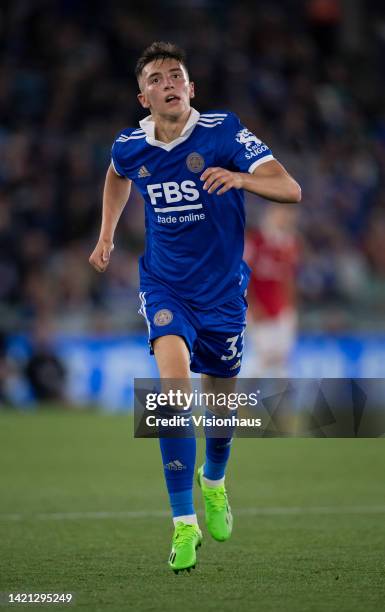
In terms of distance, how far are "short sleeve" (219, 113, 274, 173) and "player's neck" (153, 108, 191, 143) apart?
0.19m

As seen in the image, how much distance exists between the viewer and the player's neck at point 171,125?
6059mm

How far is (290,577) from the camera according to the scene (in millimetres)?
5387

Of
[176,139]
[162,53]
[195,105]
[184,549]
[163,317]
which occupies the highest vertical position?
[195,105]

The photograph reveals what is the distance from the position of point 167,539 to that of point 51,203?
30.9 feet

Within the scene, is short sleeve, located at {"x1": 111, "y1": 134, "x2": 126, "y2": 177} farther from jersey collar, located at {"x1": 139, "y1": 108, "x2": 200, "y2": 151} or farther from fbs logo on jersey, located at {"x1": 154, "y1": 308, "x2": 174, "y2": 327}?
fbs logo on jersey, located at {"x1": 154, "y1": 308, "x2": 174, "y2": 327}

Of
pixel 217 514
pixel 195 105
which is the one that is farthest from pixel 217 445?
pixel 195 105

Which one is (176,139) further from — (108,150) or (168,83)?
(108,150)

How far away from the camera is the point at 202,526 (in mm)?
7066

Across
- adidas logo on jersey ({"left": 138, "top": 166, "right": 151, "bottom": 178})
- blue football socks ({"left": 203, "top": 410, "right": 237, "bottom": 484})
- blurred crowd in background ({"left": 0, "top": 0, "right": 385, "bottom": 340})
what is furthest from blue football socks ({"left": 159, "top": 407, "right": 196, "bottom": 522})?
blurred crowd in background ({"left": 0, "top": 0, "right": 385, "bottom": 340})

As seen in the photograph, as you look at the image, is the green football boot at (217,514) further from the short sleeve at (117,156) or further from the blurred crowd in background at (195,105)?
the blurred crowd in background at (195,105)

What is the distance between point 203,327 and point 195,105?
11.4 metres

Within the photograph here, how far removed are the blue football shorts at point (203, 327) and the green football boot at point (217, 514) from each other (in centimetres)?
59

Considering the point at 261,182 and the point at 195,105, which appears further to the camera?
the point at 195,105

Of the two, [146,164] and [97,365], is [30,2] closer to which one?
[97,365]
